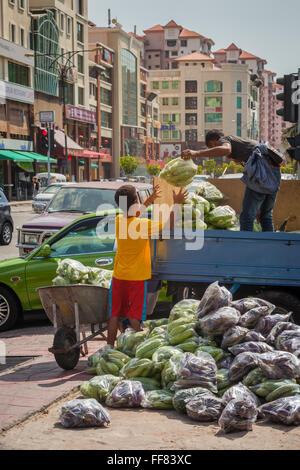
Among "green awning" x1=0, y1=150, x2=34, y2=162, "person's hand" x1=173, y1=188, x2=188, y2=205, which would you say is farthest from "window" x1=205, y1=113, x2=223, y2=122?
"person's hand" x1=173, y1=188, x2=188, y2=205

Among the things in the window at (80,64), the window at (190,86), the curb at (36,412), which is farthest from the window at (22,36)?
the window at (190,86)

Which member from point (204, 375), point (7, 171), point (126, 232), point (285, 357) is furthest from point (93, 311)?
point (7, 171)

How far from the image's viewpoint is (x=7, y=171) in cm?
5009

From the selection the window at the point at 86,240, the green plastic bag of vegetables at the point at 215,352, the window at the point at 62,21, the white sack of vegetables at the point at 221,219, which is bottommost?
the green plastic bag of vegetables at the point at 215,352

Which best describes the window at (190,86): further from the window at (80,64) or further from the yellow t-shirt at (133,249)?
the yellow t-shirt at (133,249)

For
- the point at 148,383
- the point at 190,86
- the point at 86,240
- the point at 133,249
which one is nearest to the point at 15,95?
the point at 86,240

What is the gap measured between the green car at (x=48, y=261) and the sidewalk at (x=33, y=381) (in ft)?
2.65

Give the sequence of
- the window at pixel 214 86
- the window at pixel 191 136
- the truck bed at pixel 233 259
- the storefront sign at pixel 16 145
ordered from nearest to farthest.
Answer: the truck bed at pixel 233 259 < the storefront sign at pixel 16 145 < the window at pixel 191 136 < the window at pixel 214 86

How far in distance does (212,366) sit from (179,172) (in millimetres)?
2874

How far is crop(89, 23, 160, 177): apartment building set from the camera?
9262 centimetres

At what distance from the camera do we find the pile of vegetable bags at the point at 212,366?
5152 millimetres

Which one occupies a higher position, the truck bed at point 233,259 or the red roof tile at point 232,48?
the red roof tile at point 232,48

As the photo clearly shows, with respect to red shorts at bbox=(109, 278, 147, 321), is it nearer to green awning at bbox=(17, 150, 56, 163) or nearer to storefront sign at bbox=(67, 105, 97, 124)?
green awning at bbox=(17, 150, 56, 163)
